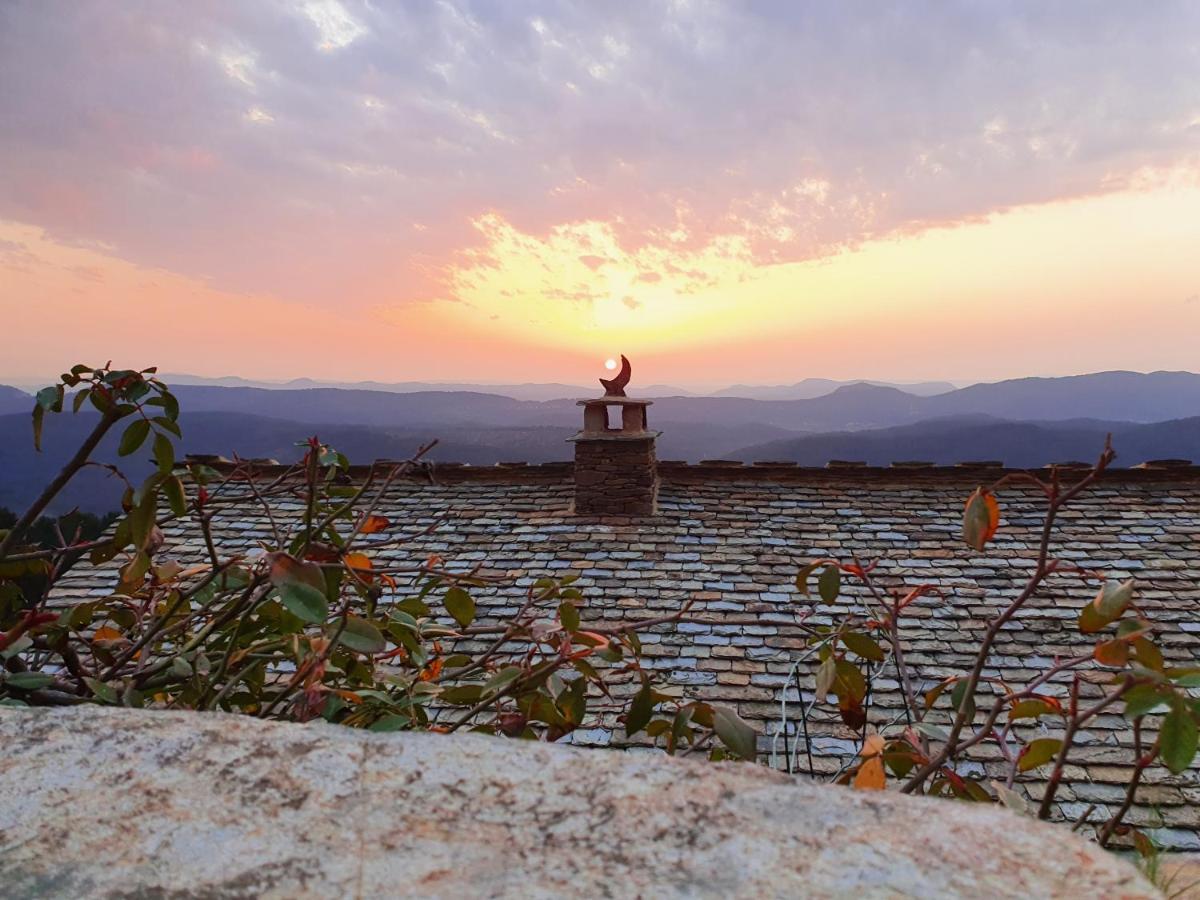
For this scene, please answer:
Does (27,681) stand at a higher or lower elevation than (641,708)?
higher

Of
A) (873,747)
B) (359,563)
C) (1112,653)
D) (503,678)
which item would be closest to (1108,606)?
(1112,653)

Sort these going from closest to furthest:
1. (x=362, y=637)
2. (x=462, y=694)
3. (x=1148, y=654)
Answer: (x=1148, y=654) → (x=362, y=637) → (x=462, y=694)

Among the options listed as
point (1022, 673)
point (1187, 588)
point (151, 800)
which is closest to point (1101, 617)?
point (151, 800)

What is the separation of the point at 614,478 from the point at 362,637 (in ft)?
19.3

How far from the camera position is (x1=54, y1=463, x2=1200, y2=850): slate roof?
13.9 feet

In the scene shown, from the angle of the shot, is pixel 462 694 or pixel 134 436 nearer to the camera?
pixel 134 436

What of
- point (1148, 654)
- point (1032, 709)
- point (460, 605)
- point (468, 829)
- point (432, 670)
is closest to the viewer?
point (468, 829)

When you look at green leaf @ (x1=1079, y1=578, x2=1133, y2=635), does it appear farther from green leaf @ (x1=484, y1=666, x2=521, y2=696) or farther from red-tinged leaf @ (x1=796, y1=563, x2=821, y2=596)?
green leaf @ (x1=484, y1=666, x2=521, y2=696)

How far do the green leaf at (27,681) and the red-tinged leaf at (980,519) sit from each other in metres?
1.94

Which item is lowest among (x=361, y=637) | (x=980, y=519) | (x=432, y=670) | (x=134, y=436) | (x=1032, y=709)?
(x=432, y=670)

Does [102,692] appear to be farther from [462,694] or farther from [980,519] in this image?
[980,519]

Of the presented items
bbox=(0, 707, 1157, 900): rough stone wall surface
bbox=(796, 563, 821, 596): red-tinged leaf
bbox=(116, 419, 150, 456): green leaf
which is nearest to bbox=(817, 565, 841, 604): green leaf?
bbox=(796, 563, 821, 596): red-tinged leaf

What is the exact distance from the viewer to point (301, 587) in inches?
49.0

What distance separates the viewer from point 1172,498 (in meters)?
7.43
